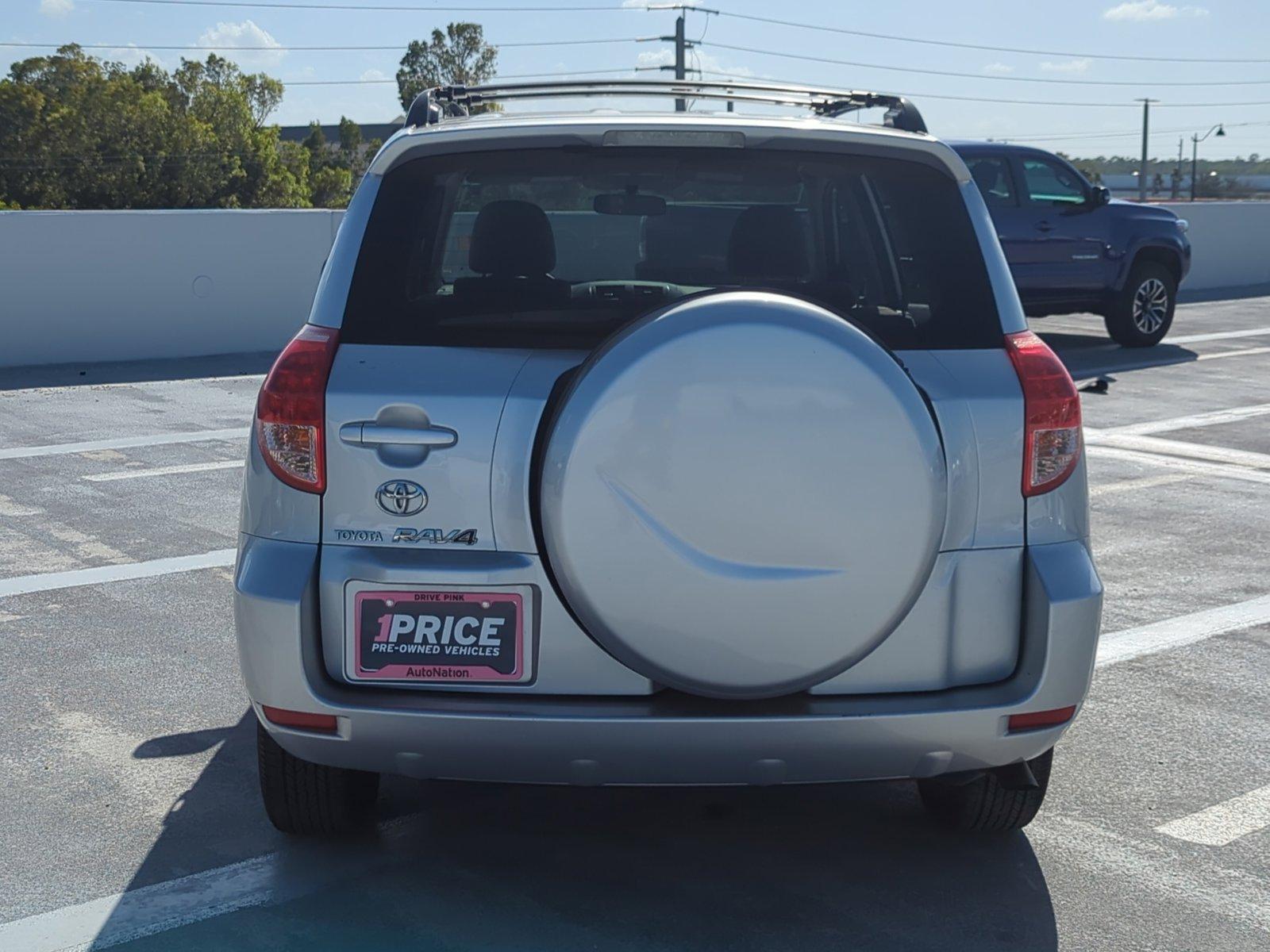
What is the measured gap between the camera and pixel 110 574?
6.64 meters

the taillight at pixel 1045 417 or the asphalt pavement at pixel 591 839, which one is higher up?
the taillight at pixel 1045 417

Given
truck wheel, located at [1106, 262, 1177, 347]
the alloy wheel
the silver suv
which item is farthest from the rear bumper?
the alloy wheel

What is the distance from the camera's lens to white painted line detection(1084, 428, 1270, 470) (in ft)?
32.1

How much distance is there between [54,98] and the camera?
249 ft

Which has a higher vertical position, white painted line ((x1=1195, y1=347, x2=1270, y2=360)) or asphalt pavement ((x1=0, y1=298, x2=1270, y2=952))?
asphalt pavement ((x1=0, y1=298, x2=1270, y2=952))

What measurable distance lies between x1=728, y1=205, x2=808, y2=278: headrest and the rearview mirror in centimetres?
21

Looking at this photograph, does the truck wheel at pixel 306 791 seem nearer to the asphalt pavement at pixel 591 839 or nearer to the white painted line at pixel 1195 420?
the asphalt pavement at pixel 591 839

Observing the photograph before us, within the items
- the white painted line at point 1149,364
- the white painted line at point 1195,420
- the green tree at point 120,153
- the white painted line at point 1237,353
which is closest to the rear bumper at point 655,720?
the white painted line at point 1195,420

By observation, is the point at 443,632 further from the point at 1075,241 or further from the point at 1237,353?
the point at 1237,353

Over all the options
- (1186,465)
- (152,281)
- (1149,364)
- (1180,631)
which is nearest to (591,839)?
(1180,631)

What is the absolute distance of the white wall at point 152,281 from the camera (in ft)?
45.4

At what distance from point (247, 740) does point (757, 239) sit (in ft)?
7.11

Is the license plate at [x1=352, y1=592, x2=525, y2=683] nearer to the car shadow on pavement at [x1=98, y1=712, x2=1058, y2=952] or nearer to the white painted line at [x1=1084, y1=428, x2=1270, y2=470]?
the car shadow on pavement at [x1=98, y1=712, x2=1058, y2=952]

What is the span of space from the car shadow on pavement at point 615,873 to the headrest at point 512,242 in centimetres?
141
